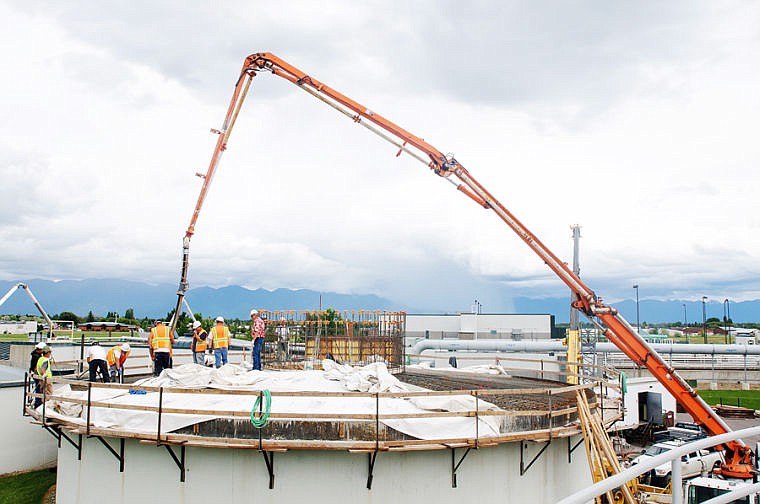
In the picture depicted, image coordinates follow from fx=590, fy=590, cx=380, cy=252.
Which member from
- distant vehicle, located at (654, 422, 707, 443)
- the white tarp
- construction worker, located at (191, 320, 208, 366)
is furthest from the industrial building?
the white tarp

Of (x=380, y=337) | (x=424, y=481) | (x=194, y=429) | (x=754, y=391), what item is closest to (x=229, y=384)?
(x=194, y=429)

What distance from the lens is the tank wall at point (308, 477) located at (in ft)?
37.0

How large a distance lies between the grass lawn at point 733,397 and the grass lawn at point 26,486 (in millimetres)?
43911

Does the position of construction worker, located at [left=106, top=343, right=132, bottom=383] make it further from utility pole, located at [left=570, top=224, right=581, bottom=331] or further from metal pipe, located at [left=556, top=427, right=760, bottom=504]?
utility pole, located at [left=570, top=224, right=581, bottom=331]

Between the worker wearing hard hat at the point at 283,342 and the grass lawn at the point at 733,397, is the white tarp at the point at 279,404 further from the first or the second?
the grass lawn at the point at 733,397

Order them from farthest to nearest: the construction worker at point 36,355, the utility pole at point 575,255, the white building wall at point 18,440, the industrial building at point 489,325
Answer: the industrial building at point 489,325, the utility pole at point 575,255, the white building wall at point 18,440, the construction worker at point 36,355

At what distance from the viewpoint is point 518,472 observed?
491 inches

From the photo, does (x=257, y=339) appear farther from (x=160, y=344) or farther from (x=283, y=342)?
(x=283, y=342)

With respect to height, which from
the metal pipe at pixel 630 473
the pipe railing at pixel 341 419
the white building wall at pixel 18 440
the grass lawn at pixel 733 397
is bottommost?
the grass lawn at pixel 733 397

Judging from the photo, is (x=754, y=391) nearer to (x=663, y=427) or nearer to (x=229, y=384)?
(x=663, y=427)

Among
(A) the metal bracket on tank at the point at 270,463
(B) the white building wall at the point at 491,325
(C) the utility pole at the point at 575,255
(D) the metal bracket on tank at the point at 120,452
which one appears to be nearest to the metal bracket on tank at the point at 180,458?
(D) the metal bracket on tank at the point at 120,452

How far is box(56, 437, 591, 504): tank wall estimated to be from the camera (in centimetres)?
1127

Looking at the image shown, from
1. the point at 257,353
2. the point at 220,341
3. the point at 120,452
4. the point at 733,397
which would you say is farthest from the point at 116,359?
the point at 733,397

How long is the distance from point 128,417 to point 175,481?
63.7 inches
